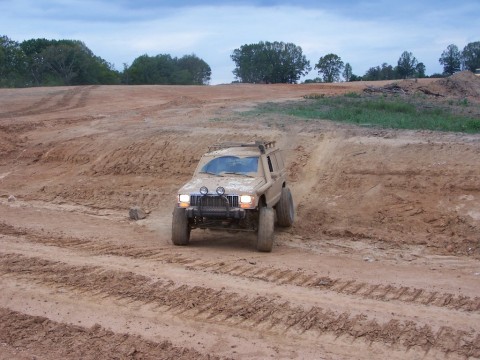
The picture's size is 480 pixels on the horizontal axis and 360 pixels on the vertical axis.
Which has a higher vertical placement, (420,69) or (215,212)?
(420,69)

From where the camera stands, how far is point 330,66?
69.8 m

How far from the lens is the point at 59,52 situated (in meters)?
54.8

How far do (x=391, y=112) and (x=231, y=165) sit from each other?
11023mm

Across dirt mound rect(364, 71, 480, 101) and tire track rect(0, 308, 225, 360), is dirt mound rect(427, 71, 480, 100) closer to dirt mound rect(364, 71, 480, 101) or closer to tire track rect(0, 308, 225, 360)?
dirt mound rect(364, 71, 480, 101)

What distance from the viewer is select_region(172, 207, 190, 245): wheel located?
1094cm

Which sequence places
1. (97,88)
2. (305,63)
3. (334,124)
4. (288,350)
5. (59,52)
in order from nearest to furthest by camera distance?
(288,350)
(334,124)
(97,88)
(59,52)
(305,63)

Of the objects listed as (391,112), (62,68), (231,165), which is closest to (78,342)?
(231,165)

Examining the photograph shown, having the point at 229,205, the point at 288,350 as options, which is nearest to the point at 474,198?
the point at 229,205

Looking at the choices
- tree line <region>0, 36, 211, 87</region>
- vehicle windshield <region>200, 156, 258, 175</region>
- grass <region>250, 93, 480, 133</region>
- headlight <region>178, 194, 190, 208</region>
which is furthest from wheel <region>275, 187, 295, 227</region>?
tree line <region>0, 36, 211, 87</region>

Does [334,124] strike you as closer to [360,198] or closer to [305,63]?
[360,198]

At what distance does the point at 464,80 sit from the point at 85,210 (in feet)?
78.5

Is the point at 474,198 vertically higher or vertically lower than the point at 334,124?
lower

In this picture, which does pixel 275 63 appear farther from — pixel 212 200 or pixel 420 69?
pixel 212 200

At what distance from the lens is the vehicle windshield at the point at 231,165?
1150cm
